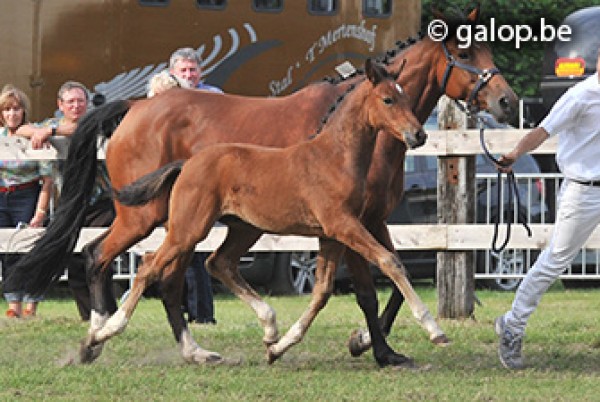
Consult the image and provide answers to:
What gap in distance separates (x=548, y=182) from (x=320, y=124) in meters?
6.99

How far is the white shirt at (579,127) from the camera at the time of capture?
27.1ft

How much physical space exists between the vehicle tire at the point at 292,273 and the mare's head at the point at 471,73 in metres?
6.11

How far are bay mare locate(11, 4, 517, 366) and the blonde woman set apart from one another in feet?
7.29

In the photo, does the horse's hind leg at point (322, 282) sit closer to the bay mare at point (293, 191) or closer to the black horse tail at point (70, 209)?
the bay mare at point (293, 191)

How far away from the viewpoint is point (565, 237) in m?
8.38

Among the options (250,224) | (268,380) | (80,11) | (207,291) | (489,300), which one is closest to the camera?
(268,380)

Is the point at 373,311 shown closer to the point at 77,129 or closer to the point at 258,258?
the point at 77,129

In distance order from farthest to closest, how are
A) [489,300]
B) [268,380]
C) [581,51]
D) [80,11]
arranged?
[581,51] → [80,11] → [489,300] → [268,380]

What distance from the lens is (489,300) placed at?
14.5m

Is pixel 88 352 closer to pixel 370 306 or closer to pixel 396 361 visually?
pixel 370 306

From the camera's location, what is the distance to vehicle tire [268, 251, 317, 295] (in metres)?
15.0

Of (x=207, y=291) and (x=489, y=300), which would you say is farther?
(x=489, y=300)

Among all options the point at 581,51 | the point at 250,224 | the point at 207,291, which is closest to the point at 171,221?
the point at 250,224

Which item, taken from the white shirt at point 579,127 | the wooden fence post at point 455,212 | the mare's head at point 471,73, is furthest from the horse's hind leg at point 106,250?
the wooden fence post at point 455,212
